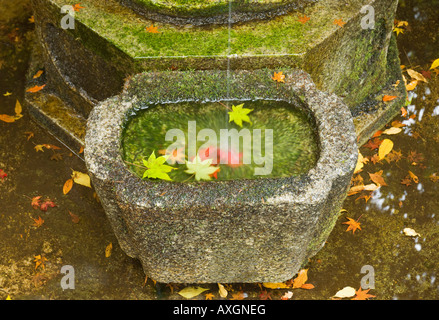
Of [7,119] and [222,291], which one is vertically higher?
[7,119]

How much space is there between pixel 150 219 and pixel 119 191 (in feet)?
0.68

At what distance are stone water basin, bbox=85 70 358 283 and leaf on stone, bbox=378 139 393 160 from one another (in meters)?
0.99

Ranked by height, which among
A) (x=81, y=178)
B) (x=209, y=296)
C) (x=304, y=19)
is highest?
(x=304, y=19)

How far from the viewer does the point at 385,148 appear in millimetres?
3885

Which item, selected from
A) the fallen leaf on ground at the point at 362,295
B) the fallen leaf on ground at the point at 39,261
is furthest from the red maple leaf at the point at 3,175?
the fallen leaf on ground at the point at 362,295

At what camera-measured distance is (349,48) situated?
350cm

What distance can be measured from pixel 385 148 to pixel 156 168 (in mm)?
1958

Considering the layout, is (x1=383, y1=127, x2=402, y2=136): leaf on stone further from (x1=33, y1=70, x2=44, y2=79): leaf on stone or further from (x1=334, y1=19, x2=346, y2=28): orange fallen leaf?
(x1=33, y1=70, x2=44, y2=79): leaf on stone

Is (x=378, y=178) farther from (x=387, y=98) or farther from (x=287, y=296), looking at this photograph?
(x=287, y=296)

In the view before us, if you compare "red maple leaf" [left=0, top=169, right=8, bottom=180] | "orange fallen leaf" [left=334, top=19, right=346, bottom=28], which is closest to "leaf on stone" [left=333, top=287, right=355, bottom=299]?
"orange fallen leaf" [left=334, top=19, right=346, bottom=28]

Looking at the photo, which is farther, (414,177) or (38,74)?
(38,74)

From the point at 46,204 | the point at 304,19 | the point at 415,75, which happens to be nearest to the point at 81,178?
the point at 46,204

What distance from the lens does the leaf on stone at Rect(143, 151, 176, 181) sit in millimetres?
2684
